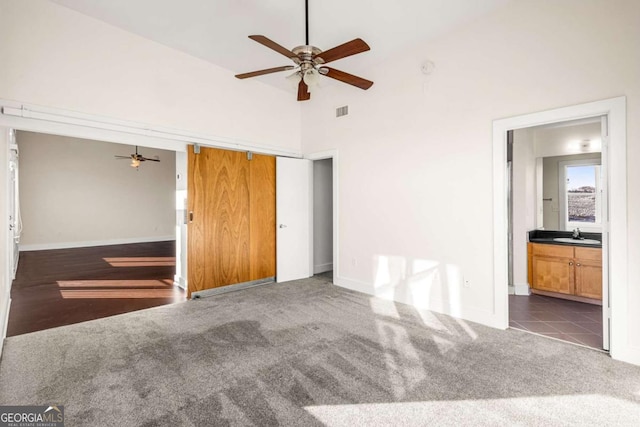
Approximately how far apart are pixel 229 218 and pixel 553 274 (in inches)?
189

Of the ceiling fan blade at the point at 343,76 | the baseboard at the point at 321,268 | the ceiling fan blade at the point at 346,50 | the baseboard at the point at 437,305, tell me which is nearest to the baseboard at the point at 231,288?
the baseboard at the point at 321,268

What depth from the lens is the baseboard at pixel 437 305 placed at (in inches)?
130

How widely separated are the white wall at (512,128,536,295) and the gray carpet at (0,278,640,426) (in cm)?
166

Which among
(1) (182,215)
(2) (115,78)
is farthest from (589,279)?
(2) (115,78)

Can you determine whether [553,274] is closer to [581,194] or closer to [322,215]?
[581,194]

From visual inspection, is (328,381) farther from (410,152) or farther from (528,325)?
(410,152)

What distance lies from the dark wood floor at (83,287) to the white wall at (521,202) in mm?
4933

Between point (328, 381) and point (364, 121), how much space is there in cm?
357

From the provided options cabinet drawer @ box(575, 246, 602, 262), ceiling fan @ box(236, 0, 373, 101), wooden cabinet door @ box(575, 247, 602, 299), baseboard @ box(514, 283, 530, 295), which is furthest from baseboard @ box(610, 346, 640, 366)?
ceiling fan @ box(236, 0, 373, 101)

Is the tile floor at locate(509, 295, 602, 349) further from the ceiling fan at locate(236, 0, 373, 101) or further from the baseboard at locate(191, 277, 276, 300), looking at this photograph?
the baseboard at locate(191, 277, 276, 300)

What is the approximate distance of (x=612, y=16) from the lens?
255 cm

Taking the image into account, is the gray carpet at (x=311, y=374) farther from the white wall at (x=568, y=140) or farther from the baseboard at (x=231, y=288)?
the white wall at (x=568, y=140)

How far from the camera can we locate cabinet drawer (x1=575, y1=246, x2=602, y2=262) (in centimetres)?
385

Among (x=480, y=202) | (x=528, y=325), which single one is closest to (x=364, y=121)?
(x=480, y=202)
